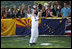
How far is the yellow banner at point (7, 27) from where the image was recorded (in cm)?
1217

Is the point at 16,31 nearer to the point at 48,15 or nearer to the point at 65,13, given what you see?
the point at 48,15

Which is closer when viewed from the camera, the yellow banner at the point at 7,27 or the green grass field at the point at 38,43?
the green grass field at the point at 38,43

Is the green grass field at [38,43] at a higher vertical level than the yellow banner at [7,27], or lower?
lower

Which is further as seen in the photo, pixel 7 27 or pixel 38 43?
pixel 7 27

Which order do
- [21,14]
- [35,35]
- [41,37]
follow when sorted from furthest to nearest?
1. [21,14]
2. [41,37]
3. [35,35]

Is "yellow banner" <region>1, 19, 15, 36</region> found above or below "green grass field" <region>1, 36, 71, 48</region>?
above

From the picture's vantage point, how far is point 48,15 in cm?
1245

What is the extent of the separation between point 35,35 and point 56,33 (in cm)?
347

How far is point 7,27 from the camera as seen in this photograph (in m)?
12.3

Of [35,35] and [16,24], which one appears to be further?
[16,24]

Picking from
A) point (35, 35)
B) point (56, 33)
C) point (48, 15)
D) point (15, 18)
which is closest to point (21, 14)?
point (15, 18)

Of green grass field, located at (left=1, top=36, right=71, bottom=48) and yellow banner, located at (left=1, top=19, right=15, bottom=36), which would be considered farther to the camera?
yellow banner, located at (left=1, top=19, right=15, bottom=36)

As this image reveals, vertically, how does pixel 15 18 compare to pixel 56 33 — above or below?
above

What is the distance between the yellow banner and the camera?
12.2 m
